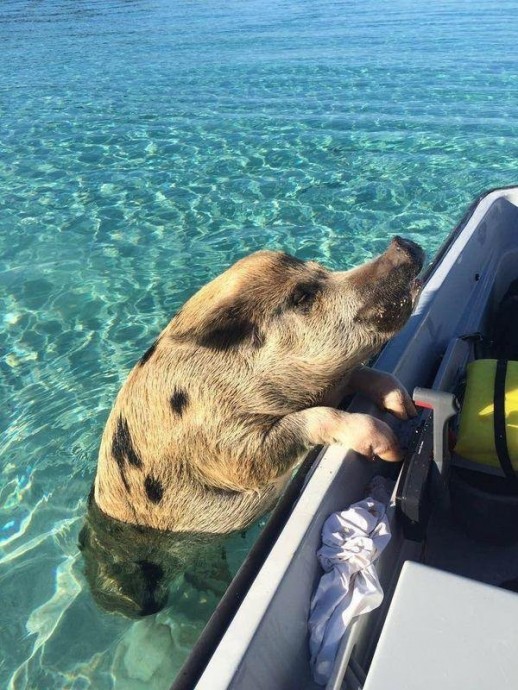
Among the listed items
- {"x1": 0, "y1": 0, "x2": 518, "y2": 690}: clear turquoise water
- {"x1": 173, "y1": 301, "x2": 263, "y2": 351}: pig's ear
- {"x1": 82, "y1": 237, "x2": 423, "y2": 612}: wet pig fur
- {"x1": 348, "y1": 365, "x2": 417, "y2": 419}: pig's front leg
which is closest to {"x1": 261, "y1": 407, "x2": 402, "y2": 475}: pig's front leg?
{"x1": 82, "y1": 237, "x2": 423, "y2": 612}: wet pig fur

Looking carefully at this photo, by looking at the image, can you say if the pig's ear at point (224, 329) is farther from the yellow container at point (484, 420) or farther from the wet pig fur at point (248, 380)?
the yellow container at point (484, 420)

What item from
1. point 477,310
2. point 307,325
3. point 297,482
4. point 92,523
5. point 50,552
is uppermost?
point 307,325

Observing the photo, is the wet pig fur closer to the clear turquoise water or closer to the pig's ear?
the pig's ear

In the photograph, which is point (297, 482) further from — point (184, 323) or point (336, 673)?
point (184, 323)

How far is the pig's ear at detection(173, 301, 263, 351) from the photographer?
11.4 ft

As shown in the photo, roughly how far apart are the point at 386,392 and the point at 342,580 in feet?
3.98

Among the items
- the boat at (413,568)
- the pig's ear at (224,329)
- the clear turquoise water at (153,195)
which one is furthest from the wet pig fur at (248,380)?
the clear turquoise water at (153,195)

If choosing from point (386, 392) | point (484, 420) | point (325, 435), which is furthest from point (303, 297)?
point (484, 420)

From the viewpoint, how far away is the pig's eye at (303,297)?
12.0ft

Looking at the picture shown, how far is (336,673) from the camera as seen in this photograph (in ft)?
7.44

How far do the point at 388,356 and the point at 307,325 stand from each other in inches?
25.7

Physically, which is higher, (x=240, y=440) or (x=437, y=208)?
(x=240, y=440)

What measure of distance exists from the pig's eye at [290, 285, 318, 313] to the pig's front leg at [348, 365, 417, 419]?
1.58 ft

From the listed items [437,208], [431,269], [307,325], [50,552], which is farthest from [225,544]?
[437,208]
